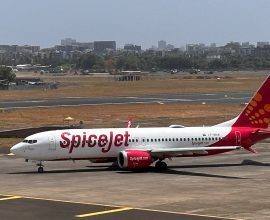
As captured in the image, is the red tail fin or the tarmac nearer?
the tarmac

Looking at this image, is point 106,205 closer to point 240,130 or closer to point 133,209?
point 133,209

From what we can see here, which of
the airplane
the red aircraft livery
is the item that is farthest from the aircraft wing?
the red aircraft livery

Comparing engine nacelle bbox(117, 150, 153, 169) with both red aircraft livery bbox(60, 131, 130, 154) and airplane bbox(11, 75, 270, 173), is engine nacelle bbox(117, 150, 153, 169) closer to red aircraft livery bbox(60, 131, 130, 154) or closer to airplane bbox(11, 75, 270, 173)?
airplane bbox(11, 75, 270, 173)

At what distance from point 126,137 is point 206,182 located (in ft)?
33.2

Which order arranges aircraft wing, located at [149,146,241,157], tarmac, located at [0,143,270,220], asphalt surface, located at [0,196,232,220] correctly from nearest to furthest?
asphalt surface, located at [0,196,232,220] < tarmac, located at [0,143,270,220] < aircraft wing, located at [149,146,241,157]

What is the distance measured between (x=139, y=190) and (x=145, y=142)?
41.3ft

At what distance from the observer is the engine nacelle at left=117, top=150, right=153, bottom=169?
56.4 meters

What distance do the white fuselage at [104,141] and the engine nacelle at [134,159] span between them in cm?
103

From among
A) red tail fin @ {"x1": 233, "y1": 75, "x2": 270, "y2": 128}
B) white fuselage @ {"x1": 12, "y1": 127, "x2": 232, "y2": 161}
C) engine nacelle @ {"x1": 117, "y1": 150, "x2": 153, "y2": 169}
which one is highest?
red tail fin @ {"x1": 233, "y1": 75, "x2": 270, "y2": 128}

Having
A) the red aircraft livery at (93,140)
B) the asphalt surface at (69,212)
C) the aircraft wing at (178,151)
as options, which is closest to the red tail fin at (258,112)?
the aircraft wing at (178,151)

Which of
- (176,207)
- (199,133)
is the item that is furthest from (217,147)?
(176,207)

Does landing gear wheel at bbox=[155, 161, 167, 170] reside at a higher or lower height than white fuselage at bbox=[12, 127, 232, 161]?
lower

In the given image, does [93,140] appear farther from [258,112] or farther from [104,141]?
[258,112]

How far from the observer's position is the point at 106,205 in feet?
133
